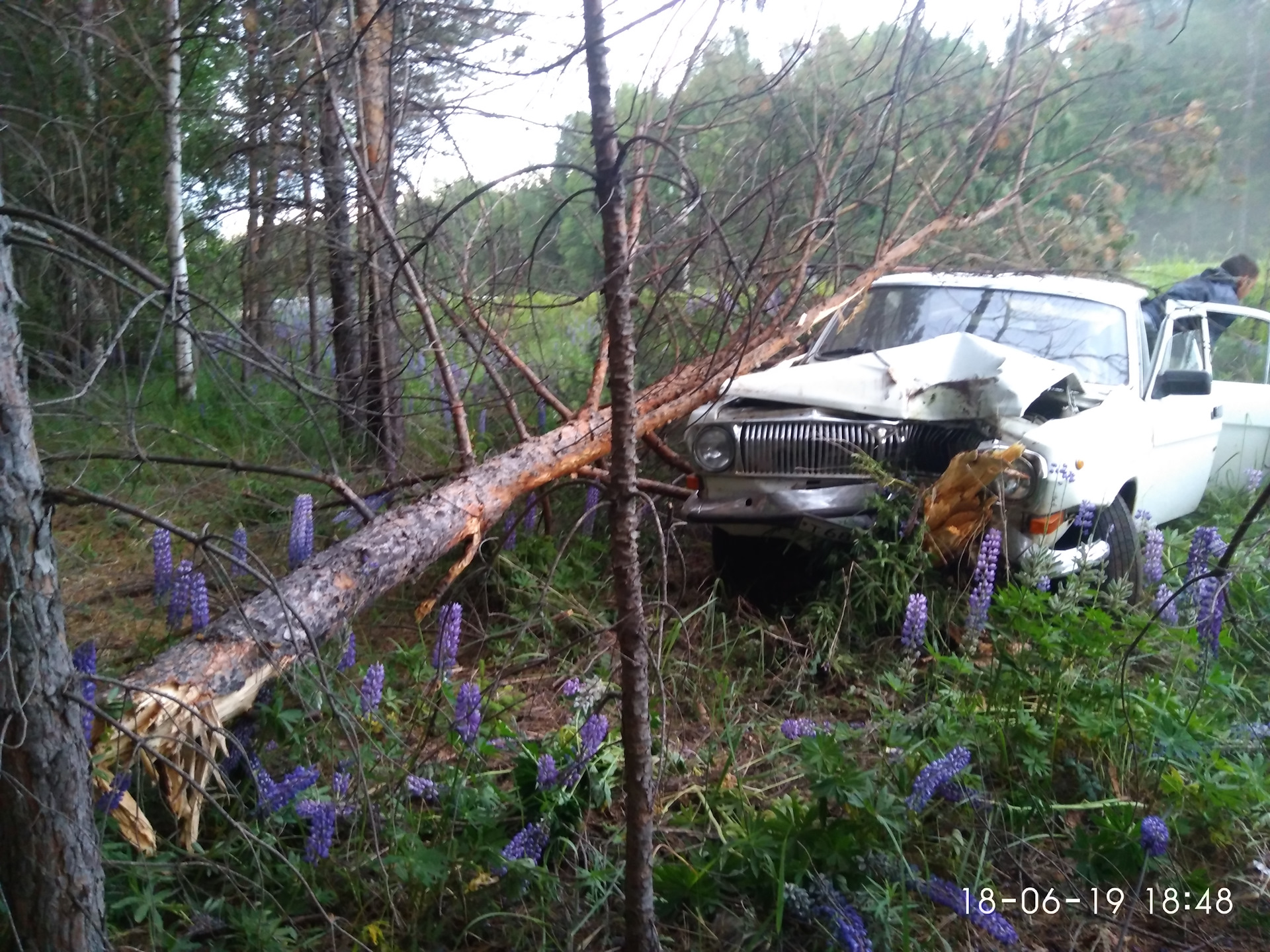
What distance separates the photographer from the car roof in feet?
17.9

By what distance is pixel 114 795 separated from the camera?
8.63 ft

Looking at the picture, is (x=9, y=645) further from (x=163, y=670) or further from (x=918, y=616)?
(x=918, y=616)

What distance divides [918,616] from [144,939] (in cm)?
260

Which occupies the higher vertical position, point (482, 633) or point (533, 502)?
point (533, 502)

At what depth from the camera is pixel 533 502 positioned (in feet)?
18.1

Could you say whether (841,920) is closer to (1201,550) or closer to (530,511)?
(1201,550)

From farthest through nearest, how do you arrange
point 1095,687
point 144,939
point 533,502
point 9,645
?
point 533,502
point 1095,687
point 144,939
point 9,645

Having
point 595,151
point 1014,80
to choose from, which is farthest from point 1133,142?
point 595,151

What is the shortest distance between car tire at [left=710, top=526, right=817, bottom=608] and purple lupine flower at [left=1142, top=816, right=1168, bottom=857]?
2.56 metres

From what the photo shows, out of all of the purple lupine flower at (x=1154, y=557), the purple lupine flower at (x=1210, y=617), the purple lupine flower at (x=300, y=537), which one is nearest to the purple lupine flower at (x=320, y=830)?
the purple lupine flower at (x=300, y=537)

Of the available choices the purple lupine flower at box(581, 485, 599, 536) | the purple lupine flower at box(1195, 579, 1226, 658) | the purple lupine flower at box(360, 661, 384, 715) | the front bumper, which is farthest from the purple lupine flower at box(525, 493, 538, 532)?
the purple lupine flower at box(1195, 579, 1226, 658)

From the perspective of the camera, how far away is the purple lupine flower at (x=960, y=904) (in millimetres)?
2574

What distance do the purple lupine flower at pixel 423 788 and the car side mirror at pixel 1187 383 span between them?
405 cm

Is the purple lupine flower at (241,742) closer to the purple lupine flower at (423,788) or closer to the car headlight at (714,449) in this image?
the purple lupine flower at (423,788)
